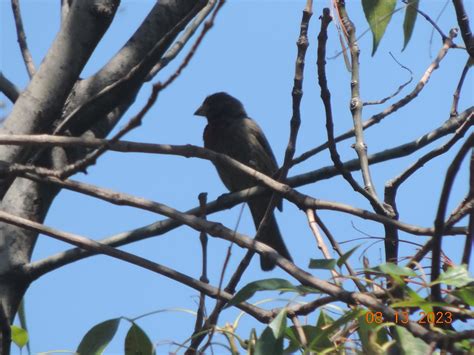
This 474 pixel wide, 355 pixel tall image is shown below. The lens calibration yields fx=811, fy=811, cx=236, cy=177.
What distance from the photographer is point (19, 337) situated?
9.37 feet

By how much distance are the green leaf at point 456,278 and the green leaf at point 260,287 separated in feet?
1.34

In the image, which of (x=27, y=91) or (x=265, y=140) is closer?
(x=27, y=91)

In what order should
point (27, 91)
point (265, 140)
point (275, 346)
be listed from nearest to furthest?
point (275, 346) → point (27, 91) → point (265, 140)

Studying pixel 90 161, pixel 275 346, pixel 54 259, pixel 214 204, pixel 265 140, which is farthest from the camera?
pixel 265 140

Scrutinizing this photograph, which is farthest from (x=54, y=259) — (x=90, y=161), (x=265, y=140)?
(x=265, y=140)

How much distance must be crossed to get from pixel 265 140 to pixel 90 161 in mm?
5591

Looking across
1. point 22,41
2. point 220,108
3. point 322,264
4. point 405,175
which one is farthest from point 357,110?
point 220,108

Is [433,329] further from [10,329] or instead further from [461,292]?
[10,329]

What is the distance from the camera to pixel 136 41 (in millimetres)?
4484

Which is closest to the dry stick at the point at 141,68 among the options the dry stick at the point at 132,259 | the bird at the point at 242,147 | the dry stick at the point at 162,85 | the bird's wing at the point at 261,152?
the dry stick at the point at 132,259

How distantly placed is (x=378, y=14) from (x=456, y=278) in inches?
58.5

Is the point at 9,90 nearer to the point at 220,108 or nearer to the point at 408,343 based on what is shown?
the point at 408,343

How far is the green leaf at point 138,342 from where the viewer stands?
2557 millimetres

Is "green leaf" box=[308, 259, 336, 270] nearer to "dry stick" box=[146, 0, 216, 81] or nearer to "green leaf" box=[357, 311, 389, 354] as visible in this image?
"green leaf" box=[357, 311, 389, 354]
